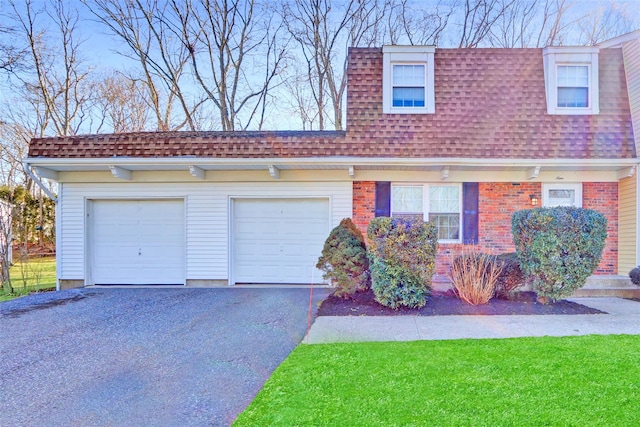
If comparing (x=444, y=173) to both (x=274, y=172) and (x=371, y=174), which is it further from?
(x=274, y=172)

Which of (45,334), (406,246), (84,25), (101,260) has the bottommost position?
(45,334)

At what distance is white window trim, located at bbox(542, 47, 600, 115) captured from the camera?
8.52 meters

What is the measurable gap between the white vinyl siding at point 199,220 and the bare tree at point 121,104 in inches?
494

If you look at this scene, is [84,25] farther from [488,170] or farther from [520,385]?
[520,385]

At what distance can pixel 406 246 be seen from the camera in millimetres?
5668

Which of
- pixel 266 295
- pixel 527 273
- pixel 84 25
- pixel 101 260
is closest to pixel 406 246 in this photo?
pixel 527 273

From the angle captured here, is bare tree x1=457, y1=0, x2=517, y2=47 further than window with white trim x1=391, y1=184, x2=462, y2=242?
Yes

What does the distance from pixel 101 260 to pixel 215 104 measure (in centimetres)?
1140

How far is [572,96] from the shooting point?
342 inches

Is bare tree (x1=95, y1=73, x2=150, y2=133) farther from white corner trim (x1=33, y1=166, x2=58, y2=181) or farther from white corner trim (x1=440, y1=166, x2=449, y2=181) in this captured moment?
white corner trim (x1=440, y1=166, x2=449, y2=181)

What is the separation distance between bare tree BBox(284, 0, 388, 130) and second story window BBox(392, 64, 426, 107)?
772 cm

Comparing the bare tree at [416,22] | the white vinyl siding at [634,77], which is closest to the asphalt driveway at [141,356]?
the white vinyl siding at [634,77]

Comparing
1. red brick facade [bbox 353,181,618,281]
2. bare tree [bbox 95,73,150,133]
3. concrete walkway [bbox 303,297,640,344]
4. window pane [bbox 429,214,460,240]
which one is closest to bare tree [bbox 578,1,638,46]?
red brick facade [bbox 353,181,618,281]

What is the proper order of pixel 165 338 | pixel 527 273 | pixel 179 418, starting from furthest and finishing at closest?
1. pixel 527 273
2. pixel 165 338
3. pixel 179 418
